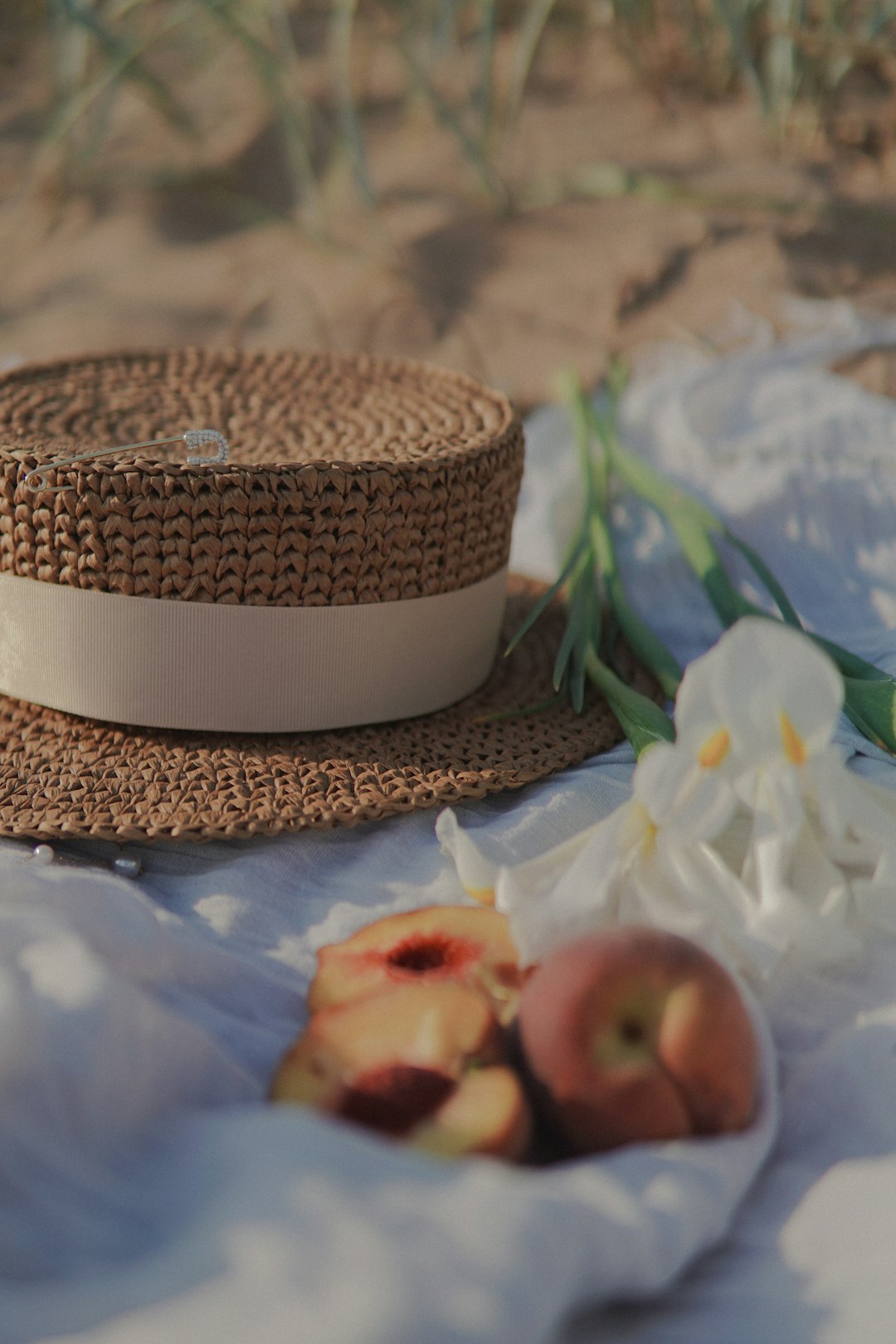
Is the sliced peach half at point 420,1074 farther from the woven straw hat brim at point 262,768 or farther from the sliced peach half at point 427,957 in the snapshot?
the woven straw hat brim at point 262,768

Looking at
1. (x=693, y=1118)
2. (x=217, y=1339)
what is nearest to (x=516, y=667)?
(x=693, y=1118)

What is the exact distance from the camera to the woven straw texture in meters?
0.75

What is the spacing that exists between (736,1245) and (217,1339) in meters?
0.23

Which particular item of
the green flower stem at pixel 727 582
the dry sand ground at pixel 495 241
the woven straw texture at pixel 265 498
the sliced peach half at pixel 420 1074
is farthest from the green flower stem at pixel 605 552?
the sliced peach half at pixel 420 1074

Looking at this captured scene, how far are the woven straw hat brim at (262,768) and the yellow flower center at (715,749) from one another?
215 mm

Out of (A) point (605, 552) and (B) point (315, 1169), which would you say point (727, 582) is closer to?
(A) point (605, 552)

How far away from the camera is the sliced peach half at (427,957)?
60 cm

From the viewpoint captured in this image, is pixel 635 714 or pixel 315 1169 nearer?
pixel 315 1169

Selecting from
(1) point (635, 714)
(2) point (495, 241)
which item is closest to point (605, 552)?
(1) point (635, 714)

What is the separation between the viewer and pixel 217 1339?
41cm

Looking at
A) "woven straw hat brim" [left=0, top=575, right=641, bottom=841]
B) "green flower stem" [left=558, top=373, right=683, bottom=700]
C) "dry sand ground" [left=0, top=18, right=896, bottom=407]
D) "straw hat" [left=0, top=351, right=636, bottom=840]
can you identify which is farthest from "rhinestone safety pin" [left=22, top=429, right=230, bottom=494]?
"dry sand ground" [left=0, top=18, right=896, bottom=407]

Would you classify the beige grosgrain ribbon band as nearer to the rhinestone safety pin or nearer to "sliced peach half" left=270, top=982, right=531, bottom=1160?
the rhinestone safety pin

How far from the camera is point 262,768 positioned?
77 centimetres

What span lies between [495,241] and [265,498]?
1.05 meters
